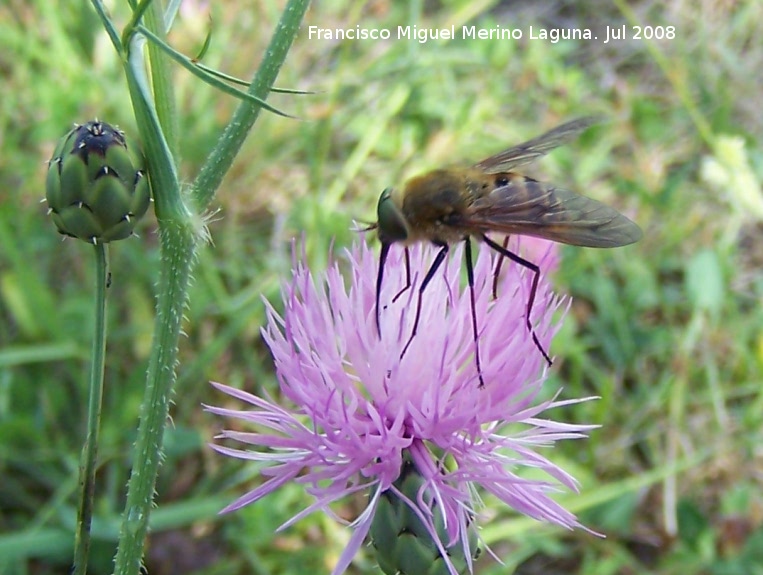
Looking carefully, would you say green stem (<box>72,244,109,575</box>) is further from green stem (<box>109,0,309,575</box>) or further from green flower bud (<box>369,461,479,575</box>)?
green flower bud (<box>369,461,479,575</box>)

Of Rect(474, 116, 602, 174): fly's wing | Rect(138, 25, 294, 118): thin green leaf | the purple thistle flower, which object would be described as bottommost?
the purple thistle flower

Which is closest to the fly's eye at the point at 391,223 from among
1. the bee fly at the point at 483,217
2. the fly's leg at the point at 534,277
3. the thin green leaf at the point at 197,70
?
A: the bee fly at the point at 483,217

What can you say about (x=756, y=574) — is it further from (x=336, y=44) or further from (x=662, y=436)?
(x=336, y=44)

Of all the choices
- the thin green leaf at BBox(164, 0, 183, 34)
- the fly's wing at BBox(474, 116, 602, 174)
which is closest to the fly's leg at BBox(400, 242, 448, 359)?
the fly's wing at BBox(474, 116, 602, 174)

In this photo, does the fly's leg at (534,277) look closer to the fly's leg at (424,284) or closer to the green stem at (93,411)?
the fly's leg at (424,284)

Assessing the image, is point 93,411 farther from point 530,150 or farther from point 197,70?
point 530,150

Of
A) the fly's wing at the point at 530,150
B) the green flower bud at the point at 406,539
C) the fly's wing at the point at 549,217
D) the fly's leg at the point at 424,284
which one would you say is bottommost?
the green flower bud at the point at 406,539

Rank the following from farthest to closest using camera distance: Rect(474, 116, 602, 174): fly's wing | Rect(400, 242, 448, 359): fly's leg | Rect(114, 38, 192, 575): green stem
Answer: Rect(474, 116, 602, 174): fly's wing → Rect(400, 242, 448, 359): fly's leg → Rect(114, 38, 192, 575): green stem
